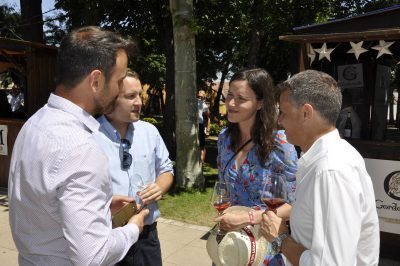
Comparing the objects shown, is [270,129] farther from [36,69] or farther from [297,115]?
[36,69]

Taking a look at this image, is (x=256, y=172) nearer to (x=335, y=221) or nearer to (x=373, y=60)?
(x=335, y=221)

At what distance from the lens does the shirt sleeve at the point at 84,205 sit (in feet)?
4.86

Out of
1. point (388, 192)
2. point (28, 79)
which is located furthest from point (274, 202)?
point (28, 79)

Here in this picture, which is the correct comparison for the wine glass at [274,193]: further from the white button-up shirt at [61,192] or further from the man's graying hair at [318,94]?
the white button-up shirt at [61,192]

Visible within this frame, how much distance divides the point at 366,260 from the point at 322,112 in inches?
25.4

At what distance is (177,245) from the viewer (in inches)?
212

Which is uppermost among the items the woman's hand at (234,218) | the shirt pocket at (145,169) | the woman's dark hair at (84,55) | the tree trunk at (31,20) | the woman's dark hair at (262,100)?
the tree trunk at (31,20)

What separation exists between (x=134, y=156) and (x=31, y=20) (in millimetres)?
14821

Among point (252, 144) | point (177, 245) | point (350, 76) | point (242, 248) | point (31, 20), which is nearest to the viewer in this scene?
point (242, 248)

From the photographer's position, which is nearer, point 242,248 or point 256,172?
point 242,248

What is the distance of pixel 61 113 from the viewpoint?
1621mm

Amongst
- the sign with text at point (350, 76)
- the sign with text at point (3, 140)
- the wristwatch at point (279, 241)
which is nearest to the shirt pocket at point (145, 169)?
the wristwatch at point (279, 241)

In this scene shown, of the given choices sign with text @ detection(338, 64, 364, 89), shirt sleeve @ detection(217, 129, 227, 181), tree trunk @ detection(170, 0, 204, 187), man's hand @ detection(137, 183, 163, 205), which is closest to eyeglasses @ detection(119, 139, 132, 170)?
man's hand @ detection(137, 183, 163, 205)

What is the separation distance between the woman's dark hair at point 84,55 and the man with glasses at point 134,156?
1034mm
